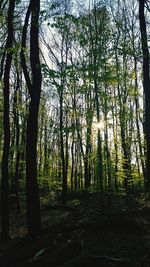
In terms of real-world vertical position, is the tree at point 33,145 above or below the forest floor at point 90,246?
above

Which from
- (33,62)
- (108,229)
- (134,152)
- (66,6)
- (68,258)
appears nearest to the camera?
(68,258)

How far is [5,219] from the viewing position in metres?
12.2

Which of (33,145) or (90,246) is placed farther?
(33,145)

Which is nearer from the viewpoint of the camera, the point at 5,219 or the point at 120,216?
the point at 120,216

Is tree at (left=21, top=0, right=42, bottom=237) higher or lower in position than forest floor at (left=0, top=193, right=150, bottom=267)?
higher

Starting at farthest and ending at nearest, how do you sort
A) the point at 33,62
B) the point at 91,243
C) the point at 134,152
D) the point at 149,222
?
the point at 134,152 < the point at 33,62 < the point at 149,222 < the point at 91,243

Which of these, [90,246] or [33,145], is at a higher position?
[33,145]

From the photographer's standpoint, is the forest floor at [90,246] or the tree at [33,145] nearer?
the forest floor at [90,246]

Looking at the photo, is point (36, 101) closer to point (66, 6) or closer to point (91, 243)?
point (91, 243)

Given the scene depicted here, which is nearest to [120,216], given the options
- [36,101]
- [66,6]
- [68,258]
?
[68,258]

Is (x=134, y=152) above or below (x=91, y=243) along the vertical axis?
above

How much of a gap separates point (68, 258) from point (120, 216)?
3368 mm

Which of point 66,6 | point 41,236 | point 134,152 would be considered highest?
point 66,6

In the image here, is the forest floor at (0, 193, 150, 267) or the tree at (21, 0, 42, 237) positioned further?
the tree at (21, 0, 42, 237)
